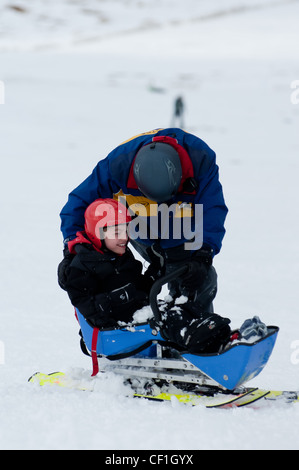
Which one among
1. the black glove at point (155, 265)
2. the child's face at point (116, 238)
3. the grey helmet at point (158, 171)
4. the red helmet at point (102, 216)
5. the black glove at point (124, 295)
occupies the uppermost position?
the grey helmet at point (158, 171)

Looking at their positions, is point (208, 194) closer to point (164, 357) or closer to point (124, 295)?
point (124, 295)

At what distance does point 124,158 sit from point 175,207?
363 millimetres

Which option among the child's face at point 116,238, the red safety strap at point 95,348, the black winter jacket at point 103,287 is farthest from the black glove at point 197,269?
the red safety strap at point 95,348

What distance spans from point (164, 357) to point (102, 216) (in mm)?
779

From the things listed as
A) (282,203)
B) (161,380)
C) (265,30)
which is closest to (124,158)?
(161,380)

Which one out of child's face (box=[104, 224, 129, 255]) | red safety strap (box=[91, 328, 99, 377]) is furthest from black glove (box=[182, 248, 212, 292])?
red safety strap (box=[91, 328, 99, 377])

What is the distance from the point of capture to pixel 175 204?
304 centimetres

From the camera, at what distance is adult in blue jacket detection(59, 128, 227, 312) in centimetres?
289

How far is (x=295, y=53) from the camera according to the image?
39031mm

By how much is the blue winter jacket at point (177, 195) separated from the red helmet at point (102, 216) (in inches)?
7.7

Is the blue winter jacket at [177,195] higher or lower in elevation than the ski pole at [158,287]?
higher

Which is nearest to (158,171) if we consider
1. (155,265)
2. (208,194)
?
(208,194)

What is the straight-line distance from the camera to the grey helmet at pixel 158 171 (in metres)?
2.67

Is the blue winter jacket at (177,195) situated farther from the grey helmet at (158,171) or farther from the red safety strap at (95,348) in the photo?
the red safety strap at (95,348)
